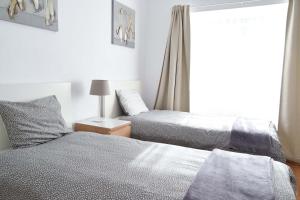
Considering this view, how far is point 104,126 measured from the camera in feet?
7.93

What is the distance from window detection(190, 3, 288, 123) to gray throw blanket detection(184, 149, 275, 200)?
1.96 m

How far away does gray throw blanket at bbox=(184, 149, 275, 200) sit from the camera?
1065 mm

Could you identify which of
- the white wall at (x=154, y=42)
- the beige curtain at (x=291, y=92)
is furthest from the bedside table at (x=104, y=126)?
the beige curtain at (x=291, y=92)

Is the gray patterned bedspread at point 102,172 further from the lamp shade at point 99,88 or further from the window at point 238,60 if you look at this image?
the window at point 238,60

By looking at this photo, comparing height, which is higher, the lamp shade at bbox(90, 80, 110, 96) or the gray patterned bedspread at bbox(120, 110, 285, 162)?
the lamp shade at bbox(90, 80, 110, 96)

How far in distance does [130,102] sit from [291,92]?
2.18 m

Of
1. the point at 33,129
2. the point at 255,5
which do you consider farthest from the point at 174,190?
the point at 255,5

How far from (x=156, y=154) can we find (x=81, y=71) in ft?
4.85

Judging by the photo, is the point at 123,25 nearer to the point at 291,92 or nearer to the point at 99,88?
the point at 99,88

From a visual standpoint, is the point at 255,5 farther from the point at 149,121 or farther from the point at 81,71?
the point at 81,71

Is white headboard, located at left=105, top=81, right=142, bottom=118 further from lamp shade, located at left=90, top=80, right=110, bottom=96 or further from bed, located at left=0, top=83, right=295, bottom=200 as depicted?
bed, located at left=0, top=83, right=295, bottom=200

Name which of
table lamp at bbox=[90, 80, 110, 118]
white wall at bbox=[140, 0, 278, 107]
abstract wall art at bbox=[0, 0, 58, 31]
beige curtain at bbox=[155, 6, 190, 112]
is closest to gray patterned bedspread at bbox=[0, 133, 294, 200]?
table lamp at bbox=[90, 80, 110, 118]

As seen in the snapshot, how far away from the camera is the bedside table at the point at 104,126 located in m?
2.38

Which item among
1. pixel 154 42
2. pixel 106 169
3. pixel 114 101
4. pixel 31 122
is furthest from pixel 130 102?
pixel 106 169
